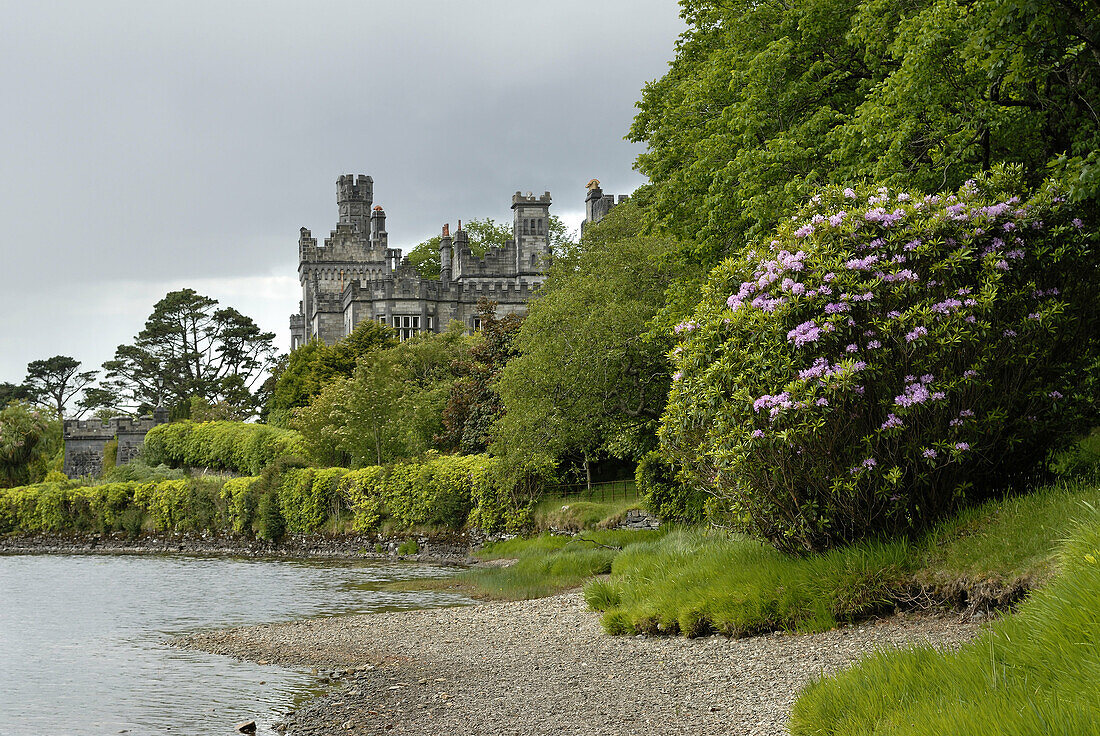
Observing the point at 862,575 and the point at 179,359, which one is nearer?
the point at 862,575

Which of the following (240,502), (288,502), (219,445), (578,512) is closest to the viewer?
(578,512)

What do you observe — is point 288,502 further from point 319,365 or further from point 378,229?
point 378,229

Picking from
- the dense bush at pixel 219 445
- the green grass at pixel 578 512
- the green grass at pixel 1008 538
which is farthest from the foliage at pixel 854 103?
the dense bush at pixel 219 445

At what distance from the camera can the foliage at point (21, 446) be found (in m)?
56.8

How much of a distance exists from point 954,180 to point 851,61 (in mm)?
5559

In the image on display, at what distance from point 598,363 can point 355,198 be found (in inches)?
3322

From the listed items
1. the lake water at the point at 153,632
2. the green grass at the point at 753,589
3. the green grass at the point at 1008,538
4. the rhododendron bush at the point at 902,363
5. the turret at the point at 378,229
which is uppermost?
the turret at the point at 378,229

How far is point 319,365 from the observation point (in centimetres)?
5972

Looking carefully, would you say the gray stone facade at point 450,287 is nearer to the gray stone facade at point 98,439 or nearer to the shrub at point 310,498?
the gray stone facade at point 98,439

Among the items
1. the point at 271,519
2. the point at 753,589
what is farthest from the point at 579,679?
the point at 271,519

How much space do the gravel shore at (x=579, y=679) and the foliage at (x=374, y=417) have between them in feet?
88.3

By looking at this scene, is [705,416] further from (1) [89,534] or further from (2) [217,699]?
(1) [89,534]

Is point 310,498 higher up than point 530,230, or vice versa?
point 530,230

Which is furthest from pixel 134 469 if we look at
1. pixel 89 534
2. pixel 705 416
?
pixel 705 416
